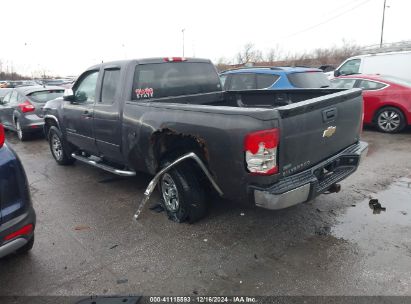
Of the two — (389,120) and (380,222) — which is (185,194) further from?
(389,120)

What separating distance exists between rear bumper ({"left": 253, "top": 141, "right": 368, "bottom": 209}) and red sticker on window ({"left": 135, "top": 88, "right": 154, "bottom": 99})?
2110 mm

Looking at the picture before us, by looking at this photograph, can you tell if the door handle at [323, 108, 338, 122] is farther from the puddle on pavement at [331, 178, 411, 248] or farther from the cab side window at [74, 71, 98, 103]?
the cab side window at [74, 71, 98, 103]

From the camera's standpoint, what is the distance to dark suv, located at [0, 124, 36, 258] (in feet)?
8.57

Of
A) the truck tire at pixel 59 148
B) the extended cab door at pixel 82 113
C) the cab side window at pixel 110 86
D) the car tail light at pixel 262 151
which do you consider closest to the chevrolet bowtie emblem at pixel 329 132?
the car tail light at pixel 262 151

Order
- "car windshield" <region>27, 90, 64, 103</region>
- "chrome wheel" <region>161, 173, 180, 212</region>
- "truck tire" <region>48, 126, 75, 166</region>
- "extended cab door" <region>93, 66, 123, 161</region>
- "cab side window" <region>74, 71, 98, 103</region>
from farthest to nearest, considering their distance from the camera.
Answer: "car windshield" <region>27, 90, 64, 103</region> < "truck tire" <region>48, 126, 75, 166</region> < "cab side window" <region>74, 71, 98, 103</region> < "extended cab door" <region>93, 66, 123, 161</region> < "chrome wheel" <region>161, 173, 180, 212</region>

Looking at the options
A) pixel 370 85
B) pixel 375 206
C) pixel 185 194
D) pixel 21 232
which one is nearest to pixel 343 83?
pixel 370 85

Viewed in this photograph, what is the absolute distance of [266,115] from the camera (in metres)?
2.85

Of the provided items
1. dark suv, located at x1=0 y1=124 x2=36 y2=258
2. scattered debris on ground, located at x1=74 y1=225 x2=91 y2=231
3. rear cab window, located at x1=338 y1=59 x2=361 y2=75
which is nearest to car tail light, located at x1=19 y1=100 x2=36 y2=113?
scattered debris on ground, located at x1=74 y1=225 x2=91 y2=231

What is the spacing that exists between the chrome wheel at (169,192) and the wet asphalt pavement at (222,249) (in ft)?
0.67

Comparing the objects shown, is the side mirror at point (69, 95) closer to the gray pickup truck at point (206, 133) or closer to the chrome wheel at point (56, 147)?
the gray pickup truck at point (206, 133)

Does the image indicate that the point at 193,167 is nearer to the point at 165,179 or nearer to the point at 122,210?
the point at 165,179

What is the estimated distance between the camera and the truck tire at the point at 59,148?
20.7ft

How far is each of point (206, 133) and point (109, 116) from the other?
1863 millimetres

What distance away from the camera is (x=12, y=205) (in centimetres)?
268
